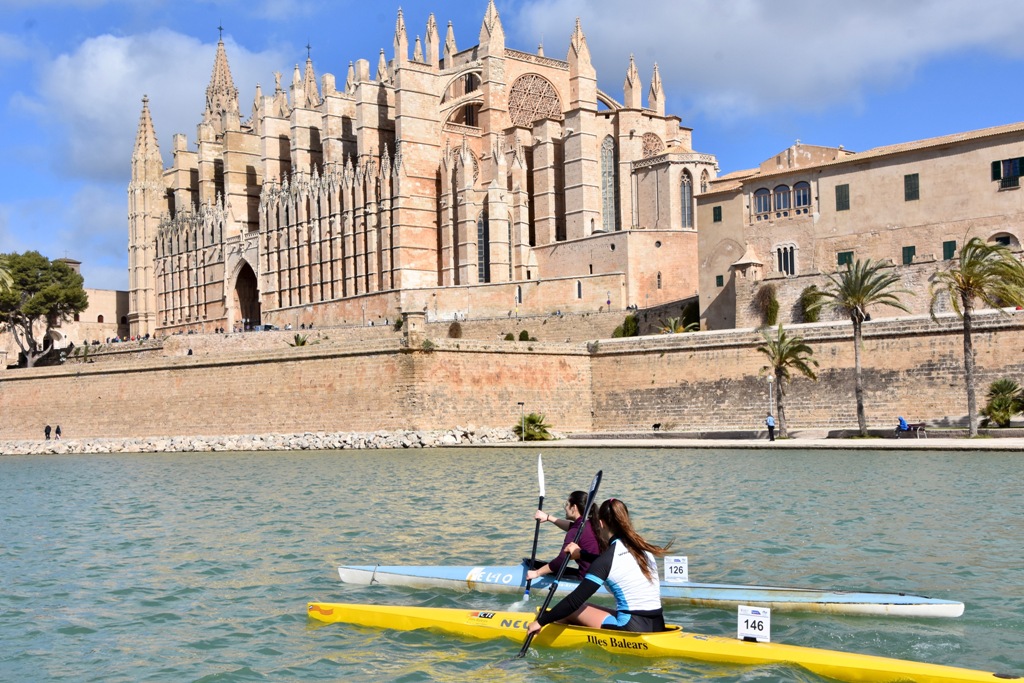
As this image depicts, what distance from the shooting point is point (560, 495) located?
66.4 feet

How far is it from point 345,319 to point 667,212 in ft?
54.6

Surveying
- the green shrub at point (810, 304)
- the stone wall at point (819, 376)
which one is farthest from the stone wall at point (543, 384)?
the green shrub at point (810, 304)

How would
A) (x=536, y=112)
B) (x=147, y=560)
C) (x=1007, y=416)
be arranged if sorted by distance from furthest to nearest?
(x=536, y=112)
(x=1007, y=416)
(x=147, y=560)

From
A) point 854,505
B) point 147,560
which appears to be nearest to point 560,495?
point 854,505

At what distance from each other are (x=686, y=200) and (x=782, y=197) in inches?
436

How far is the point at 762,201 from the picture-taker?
121 ft

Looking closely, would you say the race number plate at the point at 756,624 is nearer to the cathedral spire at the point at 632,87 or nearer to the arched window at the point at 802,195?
the arched window at the point at 802,195

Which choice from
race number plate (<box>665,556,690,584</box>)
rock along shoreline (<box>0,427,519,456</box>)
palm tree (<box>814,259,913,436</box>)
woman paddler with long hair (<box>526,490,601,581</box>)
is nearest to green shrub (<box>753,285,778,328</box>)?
palm tree (<box>814,259,913,436</box>)

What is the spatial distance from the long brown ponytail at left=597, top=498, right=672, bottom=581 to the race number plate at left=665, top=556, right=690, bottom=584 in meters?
1.92

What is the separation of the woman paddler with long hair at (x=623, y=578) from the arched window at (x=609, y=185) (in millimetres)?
43372

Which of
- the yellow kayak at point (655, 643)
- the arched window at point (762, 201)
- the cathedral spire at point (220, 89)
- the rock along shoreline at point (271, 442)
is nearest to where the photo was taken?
the yellow kayak at point (655, 643)

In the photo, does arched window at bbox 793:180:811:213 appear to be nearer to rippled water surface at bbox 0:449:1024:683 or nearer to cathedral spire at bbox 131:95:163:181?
rippled water surface at bbox 0:449:1024:683

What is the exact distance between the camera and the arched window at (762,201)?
36.6 meters

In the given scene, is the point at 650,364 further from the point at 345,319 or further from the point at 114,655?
the point at 114,655
